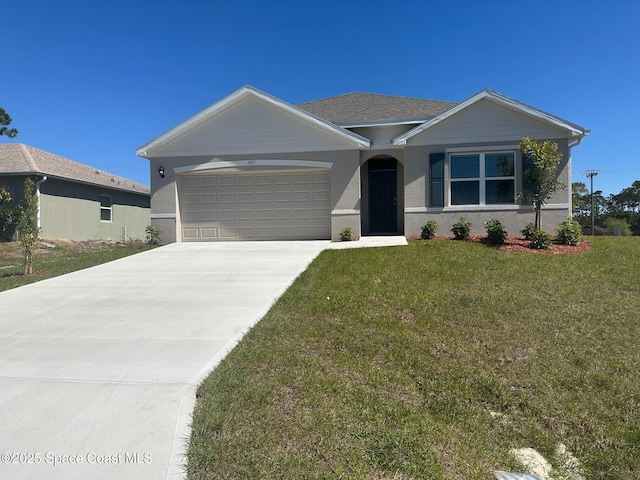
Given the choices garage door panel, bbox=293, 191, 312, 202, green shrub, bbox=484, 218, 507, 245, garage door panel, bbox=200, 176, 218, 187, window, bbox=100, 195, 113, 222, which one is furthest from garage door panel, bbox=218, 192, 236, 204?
window, bbox=100, 195, 113, 222

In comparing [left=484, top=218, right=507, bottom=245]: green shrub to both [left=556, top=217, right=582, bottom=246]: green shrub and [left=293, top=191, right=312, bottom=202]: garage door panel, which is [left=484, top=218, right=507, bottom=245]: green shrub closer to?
[left=556, top=217, right=582, bottom=246]: green shrub

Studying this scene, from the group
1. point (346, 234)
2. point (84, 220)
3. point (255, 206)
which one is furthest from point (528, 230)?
point (84, 220)

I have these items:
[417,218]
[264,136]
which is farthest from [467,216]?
[264,136]

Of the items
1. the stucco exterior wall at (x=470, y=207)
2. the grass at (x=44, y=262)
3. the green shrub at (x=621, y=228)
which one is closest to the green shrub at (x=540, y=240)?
the stucco exterior wall at (x=470, y=207)

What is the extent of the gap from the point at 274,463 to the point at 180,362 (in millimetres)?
2029

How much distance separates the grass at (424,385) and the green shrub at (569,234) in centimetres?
419

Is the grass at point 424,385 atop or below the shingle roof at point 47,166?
below

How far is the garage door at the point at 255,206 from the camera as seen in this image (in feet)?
45.9

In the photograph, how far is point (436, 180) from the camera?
13.1 meters

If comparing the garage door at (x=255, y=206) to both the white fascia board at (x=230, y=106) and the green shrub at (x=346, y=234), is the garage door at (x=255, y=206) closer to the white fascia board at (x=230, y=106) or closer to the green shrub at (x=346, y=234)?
the green shrub at (x=346, y=234)

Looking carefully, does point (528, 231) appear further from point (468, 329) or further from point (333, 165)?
point (468, 329)

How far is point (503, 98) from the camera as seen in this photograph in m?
12.6

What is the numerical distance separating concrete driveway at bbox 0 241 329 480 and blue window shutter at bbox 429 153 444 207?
225 inches

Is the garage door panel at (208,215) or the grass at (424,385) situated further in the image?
the garage door panel at (208,215)
